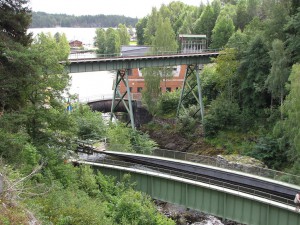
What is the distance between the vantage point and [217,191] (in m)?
17.7

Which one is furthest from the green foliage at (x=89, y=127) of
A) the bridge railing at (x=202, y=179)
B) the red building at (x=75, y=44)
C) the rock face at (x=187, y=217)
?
the red building at (x=75, y=44)

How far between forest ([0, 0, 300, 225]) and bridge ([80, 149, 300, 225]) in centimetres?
86

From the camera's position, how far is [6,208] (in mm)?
10500

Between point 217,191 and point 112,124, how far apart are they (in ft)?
54.4

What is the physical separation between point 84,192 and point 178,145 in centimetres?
2316

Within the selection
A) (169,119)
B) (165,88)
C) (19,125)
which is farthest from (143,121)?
(19,125)

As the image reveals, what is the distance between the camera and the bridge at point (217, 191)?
16.5 m

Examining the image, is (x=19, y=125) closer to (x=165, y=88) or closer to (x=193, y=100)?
(x=193, y=100)

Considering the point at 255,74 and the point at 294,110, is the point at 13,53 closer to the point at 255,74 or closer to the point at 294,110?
the point at 294,110

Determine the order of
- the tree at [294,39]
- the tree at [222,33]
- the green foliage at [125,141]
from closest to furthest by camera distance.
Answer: the green foliage at [125,141] → the tree at [294,39] → the tree at [222,33]

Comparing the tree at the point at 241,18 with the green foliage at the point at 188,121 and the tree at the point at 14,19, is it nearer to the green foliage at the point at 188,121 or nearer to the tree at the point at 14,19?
the green foliage at the point at 188,121

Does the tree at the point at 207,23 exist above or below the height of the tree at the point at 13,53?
above

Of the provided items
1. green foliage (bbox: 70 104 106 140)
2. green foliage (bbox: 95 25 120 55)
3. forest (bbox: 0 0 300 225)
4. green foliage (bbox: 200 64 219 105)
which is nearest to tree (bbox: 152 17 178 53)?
forest (bbox: 0 0 300 225)

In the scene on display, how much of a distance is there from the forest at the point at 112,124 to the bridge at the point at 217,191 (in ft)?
2.81
